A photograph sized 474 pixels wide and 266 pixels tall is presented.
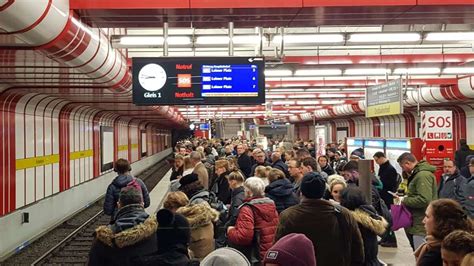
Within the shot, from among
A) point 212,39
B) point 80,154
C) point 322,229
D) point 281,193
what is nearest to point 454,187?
point 281,193

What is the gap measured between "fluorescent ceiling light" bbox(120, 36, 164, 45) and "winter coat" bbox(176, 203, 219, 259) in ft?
11.7

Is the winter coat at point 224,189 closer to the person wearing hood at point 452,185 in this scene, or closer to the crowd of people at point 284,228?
the crowd of people at point 284,228

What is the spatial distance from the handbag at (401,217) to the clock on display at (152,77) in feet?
11.2

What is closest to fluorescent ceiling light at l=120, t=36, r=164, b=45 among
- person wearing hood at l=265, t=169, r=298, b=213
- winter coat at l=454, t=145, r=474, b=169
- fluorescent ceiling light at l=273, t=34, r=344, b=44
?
fluorescent ceiling light at l=273, t=34, r=344, b=44

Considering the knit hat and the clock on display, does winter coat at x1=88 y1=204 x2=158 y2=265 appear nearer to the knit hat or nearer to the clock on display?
the knit hat

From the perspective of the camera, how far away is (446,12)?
5.75 metres

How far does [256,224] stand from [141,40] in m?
4.12

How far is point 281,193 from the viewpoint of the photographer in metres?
5.34

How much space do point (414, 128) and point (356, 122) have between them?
31.0ft

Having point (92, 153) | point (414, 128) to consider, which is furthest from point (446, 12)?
point (414, 128)

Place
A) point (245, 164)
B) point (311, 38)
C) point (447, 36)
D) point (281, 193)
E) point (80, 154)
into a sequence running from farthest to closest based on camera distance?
point (80, 154) → point (245, 164) → point (311, 38) → point (447, 36) → point (281, 193)

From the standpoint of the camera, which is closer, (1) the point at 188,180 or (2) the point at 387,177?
(1) the point at 188,180

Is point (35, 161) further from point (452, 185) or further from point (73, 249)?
point (452, 185)

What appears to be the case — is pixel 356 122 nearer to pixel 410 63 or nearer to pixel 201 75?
pixel 410 63
